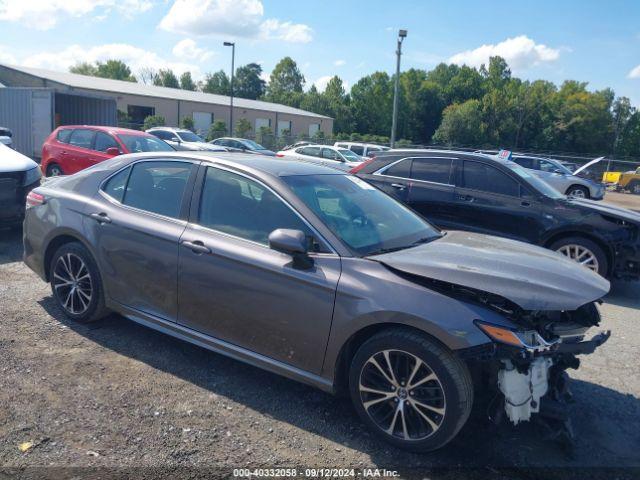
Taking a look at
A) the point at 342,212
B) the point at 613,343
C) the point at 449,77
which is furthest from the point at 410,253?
the point at 449,77

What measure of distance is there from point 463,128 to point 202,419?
6746cm

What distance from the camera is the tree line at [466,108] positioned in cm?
6919

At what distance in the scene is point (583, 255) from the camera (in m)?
A: 6.88

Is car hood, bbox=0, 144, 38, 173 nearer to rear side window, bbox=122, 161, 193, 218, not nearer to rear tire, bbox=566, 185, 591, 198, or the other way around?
rear side window, bbox=122, 161, 193, 218

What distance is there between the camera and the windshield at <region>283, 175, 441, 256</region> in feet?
11.7

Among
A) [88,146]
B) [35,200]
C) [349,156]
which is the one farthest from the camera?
[349,156]

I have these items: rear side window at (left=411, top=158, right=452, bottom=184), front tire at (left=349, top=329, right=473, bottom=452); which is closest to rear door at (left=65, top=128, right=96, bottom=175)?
rear side window at (left=411, top=158, right=452, bottom=184)

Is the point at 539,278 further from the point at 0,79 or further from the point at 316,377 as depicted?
the point at 0,79

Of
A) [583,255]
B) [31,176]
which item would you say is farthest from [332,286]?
[31,176]

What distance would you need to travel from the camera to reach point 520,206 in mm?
7145

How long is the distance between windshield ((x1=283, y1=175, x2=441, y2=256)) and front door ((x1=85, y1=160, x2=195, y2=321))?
38.2 inches

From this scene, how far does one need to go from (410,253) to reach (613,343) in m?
2.92

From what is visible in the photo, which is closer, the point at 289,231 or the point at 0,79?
the point at 289,231

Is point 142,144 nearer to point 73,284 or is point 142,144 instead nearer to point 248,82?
point 73,284
